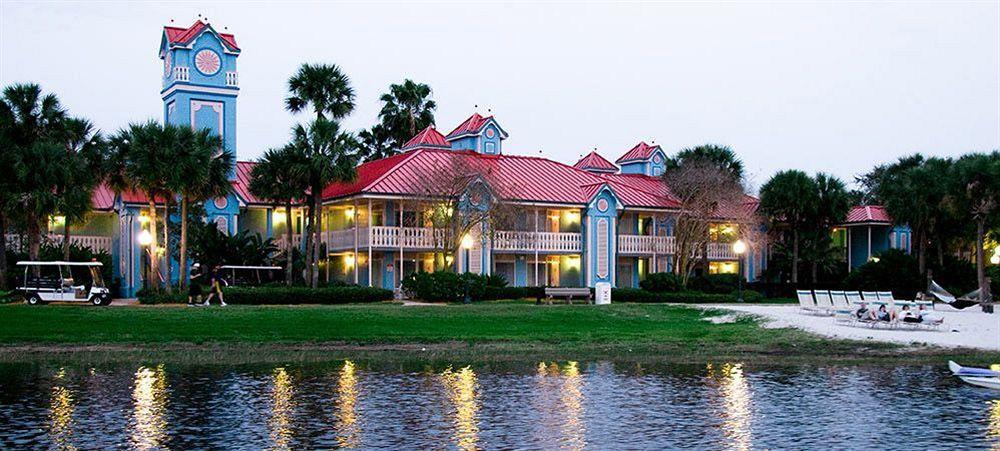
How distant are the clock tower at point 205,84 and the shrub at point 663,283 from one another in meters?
19.8

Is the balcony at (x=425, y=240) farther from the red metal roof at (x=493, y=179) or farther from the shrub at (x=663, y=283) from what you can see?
the shrub at (x=663, y=283)

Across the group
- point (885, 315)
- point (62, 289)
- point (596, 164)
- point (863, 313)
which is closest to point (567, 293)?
point (863, 313)

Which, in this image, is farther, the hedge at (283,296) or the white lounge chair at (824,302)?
the hedge at (283,296)

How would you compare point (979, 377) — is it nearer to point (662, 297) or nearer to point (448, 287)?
point (448, 287)

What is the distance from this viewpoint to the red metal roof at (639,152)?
7281 centimetres

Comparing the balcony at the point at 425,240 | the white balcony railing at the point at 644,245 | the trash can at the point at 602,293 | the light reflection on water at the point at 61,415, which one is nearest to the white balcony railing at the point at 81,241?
the balcony at the point at 425,240

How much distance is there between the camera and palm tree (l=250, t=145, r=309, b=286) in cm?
5016

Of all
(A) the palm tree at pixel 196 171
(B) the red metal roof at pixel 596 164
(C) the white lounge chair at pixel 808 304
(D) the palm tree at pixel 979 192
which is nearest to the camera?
(C) the white lounge chair at pixel 808 304

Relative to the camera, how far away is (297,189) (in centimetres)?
5097

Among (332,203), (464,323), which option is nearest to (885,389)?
(464,323)

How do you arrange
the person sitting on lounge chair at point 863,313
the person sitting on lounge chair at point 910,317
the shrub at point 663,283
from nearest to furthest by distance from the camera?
the person sitting on lounge chair at point 910,317 → the person sitting on lounge chair at point 863,313 → the shrub at point 663,283

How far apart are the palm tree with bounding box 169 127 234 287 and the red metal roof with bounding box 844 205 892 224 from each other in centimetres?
3623

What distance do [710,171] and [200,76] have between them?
84.3 feet

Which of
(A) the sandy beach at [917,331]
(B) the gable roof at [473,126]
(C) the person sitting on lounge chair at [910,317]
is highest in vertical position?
(B) the gable roof at [473,126]
